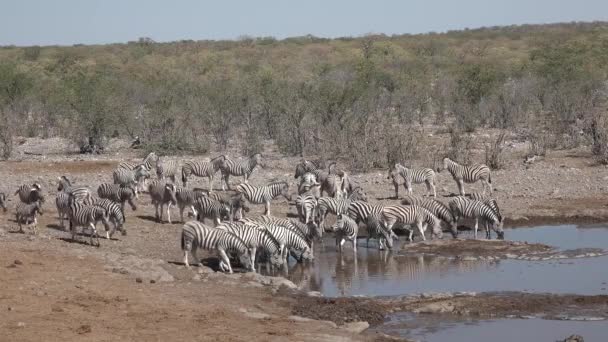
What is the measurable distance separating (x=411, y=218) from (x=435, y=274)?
314 cm

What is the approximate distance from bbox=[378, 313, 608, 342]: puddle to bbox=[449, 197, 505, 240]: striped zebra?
22.1 ft

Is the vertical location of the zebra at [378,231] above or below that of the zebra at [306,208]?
below

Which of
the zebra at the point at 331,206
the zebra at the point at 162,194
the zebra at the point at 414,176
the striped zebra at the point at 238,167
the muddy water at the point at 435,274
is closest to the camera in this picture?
the muddy water at the point at 435,274

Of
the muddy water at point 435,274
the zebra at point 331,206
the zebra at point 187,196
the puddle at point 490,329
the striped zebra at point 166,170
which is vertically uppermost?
the striped zebra at point 166,170

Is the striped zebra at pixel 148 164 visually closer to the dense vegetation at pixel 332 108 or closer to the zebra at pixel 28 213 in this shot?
the zebra at pixel 28 213

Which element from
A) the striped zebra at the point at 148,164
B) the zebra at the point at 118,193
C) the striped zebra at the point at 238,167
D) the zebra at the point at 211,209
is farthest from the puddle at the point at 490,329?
the striped zebra at the point at 148,164

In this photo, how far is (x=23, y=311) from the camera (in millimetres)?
12539

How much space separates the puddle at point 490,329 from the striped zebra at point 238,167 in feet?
37.2

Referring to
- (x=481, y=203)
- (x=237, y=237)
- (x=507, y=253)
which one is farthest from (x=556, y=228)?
(x=237, y=237)

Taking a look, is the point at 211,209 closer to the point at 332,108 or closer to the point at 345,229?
the point at 345,229

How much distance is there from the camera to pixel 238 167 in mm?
24500

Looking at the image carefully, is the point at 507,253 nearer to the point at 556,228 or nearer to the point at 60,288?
the point at 556,228

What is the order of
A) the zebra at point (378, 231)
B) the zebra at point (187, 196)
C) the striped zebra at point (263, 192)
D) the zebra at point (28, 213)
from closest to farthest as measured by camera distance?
1. the zebra at point (28, 213)
2. the zebra at point (378, 231)
3. the zebra at point (187, 196)
4. the striped zebra at point (263, 192)

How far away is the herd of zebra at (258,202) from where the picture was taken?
55.4ft
